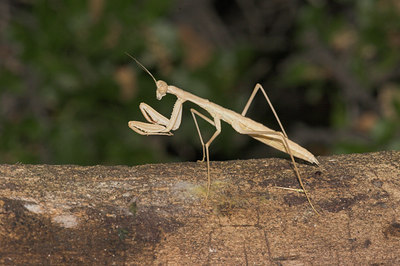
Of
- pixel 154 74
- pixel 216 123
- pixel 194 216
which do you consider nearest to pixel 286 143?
pixel 216 123

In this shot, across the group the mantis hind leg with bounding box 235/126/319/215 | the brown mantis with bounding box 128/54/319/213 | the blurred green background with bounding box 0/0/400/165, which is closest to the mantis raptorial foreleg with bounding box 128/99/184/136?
the brown mantis with bounding box 128/54/319/213

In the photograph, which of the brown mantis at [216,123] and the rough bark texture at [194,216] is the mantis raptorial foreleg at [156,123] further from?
the rough bark texture at [194,216]

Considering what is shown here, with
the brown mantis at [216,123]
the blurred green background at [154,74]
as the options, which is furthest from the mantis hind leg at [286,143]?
the blurred green background at [154,74]

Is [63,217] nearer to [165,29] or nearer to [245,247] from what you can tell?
[245,247]

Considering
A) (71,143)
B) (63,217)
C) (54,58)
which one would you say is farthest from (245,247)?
(54,58)

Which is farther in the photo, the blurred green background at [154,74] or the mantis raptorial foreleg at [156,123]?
the blurred green background at [154,74]

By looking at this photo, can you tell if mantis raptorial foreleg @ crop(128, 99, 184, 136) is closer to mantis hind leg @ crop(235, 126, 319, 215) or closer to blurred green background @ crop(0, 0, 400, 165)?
mantis hind leg @ crop(235, 126, 319, 215)

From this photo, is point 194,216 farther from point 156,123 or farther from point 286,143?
point 156,123

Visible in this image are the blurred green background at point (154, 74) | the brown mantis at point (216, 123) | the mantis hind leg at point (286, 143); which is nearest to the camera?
the mantis hind leg at point (286, 143)
